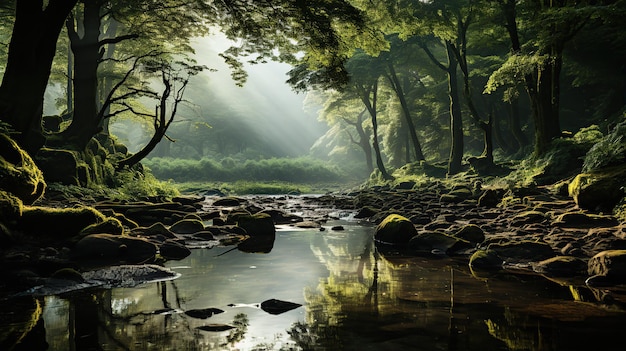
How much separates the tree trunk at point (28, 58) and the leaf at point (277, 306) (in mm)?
8010

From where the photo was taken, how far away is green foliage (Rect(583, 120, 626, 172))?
33.8 ft

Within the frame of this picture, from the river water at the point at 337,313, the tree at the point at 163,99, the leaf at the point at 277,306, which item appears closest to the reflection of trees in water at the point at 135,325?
the river water at the point at 337,313

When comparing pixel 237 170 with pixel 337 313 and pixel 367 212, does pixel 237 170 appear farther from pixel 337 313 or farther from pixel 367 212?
pixel 337 313

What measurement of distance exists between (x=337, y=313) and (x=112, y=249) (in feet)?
14.6

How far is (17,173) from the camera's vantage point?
24.9 ft

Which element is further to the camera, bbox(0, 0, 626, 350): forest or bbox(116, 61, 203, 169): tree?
bbox(116, 61, 203, 169): tree

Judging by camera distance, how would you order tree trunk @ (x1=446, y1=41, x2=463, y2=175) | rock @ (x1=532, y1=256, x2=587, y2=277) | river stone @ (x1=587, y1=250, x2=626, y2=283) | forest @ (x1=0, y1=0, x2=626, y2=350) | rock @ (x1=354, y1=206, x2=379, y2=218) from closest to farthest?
forest @ (x1=0, y1=0, x2=626, y2=350) < river stone @ (x1=587, y1=250, x2=626, y2=283) < rock @ (x1=532, y1=256, x2=587, y2=277) < rock @ (x1=354, y1=206, x2=379, y2=218) < tree trunk @ (x1=446, y1=41, x2=463, y2=175)

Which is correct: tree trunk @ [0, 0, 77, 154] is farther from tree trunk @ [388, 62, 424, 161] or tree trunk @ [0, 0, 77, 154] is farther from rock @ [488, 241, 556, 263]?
tree trunk @ [388, 62, 424, 161]

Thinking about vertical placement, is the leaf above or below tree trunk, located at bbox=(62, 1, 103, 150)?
below

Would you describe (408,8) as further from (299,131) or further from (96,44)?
(299,131)

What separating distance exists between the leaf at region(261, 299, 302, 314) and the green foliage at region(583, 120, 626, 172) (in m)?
8.83

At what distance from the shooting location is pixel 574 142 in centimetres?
1565

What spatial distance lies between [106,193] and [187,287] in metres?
10.9

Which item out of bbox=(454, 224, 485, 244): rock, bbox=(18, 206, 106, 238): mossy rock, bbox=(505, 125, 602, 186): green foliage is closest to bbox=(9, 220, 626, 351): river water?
bbox=(454, 224, 485, 244): rock
